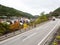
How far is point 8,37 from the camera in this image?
3550cm

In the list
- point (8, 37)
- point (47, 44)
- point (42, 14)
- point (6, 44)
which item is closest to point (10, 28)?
point (8, 37)

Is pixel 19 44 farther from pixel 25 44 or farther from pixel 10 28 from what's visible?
pixel 10 28

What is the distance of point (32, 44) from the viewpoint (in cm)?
2772

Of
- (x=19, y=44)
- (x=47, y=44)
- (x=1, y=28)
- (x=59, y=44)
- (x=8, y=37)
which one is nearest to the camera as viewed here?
(x=59, y=44)

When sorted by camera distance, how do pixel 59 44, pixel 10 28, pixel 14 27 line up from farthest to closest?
pixel 14 27, pixel 10 28, pixel 59 44

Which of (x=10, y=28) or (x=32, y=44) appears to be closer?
(x=32, y=44)

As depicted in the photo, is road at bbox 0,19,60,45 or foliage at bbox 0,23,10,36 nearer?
road at bbox 0,19,60,45

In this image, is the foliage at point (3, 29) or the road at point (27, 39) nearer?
the road at point (27, 39)

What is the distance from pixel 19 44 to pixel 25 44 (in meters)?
0.67

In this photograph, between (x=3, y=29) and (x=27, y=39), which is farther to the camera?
(x=3, y=29)

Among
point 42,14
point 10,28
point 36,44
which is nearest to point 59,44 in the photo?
point 36,44

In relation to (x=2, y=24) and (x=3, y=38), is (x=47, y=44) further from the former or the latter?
(x=2, y=24)

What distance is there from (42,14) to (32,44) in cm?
8881

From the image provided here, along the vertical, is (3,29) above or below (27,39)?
above
